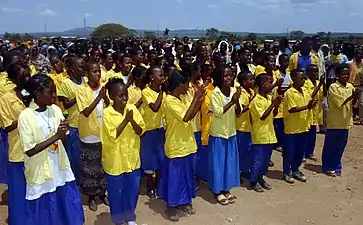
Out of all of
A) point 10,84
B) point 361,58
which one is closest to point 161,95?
point 10,84

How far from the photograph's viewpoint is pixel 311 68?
258 inches

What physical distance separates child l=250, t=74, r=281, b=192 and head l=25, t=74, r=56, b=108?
2697 mm

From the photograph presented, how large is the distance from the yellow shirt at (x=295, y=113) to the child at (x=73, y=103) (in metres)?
2.64

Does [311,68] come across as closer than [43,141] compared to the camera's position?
No

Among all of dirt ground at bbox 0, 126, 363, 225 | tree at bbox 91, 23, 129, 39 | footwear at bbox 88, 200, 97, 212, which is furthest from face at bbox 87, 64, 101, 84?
tree at bbox 91, 23, 129, 39

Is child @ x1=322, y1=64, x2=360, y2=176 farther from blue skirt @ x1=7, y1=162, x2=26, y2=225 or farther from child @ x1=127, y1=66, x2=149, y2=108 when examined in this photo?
blue skirt @ x1=7, y1=162, x2=26, y2=225

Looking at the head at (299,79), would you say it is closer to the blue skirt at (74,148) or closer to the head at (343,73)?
the head at (343,73)

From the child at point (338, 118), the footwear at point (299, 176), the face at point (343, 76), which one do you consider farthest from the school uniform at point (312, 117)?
the footwear at point (299, 176)

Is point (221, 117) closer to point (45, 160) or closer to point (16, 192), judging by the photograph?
point (45, 160)

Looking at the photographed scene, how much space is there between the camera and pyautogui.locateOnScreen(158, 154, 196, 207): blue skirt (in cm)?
482

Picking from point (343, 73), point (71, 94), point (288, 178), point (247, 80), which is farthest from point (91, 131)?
point (343, 73)

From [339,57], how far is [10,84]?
8486 millimetres

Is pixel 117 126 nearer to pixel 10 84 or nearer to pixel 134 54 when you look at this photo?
pixel 10 84

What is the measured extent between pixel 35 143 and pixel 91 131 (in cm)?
128
